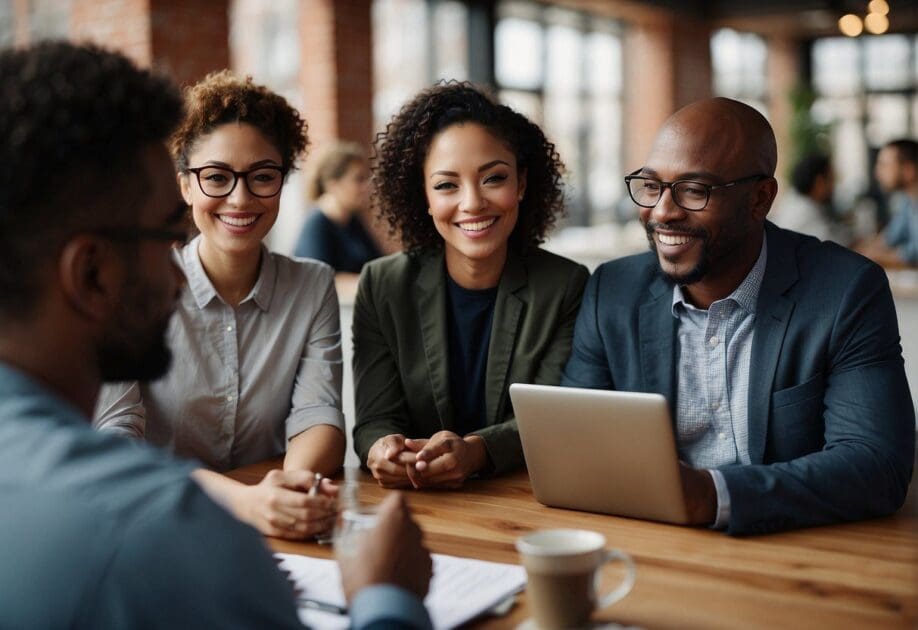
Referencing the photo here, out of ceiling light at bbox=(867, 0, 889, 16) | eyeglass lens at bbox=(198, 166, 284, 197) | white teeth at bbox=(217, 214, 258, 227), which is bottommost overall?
white teeth at bbox=(217, 214, 258, 227)

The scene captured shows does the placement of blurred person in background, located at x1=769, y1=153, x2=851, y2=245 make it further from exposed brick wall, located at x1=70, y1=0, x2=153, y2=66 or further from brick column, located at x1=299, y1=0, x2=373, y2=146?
exposed brick wall, located at x1=70, y1=0, x2=153, y2=66

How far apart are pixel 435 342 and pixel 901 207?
5749mm

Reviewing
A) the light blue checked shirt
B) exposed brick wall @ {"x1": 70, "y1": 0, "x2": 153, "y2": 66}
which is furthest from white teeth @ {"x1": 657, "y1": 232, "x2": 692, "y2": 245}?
exposed brick wall @ {"x1": 70, "y1": 0, "x2": 153, "y2": 66}

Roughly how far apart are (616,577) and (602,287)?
2.91ft

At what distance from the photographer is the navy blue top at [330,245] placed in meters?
5.45

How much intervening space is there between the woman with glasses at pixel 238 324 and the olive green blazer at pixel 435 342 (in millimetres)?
97

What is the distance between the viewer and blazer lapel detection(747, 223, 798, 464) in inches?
72.7

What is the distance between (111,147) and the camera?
99cm

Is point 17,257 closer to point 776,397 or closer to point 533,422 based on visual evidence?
point 533,422

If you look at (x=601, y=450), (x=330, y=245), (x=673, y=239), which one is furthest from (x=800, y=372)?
(x=330, y=245)

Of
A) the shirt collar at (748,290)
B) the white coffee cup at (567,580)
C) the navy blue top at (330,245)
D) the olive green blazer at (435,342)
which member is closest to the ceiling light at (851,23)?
the navy blue top at (330,245)

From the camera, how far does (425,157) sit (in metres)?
2.35

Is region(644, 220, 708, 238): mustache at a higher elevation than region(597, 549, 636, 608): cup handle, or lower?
higher

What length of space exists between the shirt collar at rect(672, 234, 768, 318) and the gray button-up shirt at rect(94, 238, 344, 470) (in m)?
0.76
